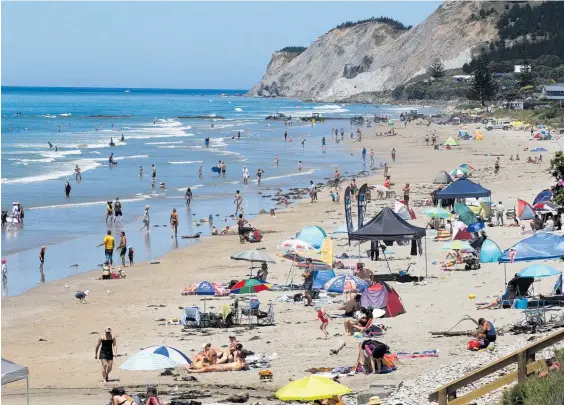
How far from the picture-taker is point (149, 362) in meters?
13.3

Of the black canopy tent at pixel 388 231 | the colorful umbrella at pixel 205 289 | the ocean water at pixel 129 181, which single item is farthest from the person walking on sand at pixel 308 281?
the ocean water at pixel 129 181

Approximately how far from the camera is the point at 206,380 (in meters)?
14.1

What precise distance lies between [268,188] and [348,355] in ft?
93.2

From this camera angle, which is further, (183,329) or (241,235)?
(241,235)

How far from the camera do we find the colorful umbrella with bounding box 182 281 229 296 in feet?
65.3

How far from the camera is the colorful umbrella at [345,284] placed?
18617 millimetres

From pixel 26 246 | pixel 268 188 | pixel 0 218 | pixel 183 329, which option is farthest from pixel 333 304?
pixel 268 188

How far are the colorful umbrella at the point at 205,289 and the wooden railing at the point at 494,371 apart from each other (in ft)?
34.2

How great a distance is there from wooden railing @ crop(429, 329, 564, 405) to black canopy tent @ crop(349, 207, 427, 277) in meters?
10.00

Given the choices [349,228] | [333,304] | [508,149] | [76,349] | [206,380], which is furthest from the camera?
[508,149]

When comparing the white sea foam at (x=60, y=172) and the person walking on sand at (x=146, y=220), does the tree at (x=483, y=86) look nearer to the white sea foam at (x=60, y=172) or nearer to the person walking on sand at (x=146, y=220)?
the white sea foam at (x=60, y=172)

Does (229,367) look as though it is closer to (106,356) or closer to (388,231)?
(106,356)

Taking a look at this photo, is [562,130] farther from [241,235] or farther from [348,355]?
[348,355]

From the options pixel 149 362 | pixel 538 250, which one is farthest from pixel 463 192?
pixel 149 362
